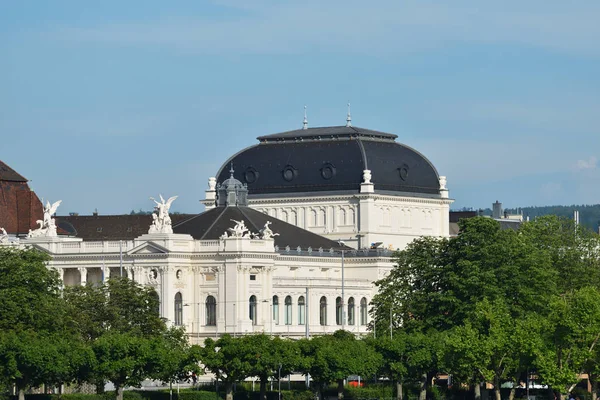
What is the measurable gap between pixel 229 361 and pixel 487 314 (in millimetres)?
18480

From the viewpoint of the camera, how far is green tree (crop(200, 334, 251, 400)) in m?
160

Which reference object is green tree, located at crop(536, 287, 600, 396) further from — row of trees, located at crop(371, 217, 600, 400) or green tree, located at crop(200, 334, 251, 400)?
green tree, located at crop(200, 334, 251, 400)

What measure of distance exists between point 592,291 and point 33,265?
41342 mm

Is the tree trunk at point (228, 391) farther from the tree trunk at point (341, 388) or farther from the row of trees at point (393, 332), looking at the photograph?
the tree trunk at point (341, 388)

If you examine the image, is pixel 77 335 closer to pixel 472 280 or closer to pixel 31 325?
pixel 31 325

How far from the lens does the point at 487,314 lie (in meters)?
159

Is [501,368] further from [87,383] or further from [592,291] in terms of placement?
[87,383]

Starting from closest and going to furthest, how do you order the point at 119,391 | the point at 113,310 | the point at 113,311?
1. the point at 119,391
2. the point at 113,311
3. the point at 113,310

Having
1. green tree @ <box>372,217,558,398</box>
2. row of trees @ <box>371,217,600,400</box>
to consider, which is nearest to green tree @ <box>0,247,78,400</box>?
row of trees @ <box>371,217,600,400</box>

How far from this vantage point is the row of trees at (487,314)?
152 m

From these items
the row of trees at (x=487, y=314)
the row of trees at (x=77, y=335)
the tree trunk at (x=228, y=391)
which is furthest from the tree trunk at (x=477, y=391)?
the row of trees at (x=77, y=335)

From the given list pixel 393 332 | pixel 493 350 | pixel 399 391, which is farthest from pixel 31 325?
pixel 393 332

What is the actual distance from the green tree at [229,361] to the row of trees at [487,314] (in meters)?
12.0

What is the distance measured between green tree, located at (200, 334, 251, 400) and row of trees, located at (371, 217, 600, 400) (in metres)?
12.0
